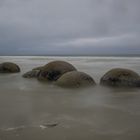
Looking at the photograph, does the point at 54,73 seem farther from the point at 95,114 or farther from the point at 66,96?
the point at 95,114

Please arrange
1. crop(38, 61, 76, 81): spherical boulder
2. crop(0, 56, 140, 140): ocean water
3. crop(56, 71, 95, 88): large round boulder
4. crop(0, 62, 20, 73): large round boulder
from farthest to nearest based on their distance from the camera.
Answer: crop(0, 62, 20, 73): large round boulder → crop(38, 61, 76, 81): spherical boulder → crop(56, 71, 95, 88): large round boulder → crop(0, 56, 140, 140): ocean water

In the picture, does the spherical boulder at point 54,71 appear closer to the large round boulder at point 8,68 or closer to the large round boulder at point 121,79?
the large round boulder at point 121,79

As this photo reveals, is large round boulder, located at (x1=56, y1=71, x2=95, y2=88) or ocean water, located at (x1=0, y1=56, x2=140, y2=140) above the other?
large round boulder, located at (x1=56, y1=71, x2=95, y2=88)

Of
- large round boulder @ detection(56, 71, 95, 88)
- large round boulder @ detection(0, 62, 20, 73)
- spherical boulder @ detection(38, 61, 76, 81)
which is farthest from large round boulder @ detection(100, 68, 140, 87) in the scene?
large round boulder @ detection(0, 62, 20, 73)

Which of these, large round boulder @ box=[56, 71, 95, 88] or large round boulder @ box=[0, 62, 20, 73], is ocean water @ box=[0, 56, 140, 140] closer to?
large round boulder @ box=[56, 71, 95, 88]

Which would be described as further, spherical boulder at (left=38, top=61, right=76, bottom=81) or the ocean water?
spherical boulder at (left=38, top=61, right=76, bottom=81)

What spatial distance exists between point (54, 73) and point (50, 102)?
5.11m

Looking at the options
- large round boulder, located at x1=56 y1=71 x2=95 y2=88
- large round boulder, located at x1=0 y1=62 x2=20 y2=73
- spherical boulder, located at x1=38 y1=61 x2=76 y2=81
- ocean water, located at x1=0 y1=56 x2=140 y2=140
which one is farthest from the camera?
large round boulder, located at x1=0 y1=62 x2=20 y2=73

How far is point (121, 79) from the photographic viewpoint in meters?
9.67

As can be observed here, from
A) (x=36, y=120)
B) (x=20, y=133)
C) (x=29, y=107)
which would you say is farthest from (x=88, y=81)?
(x=20, y=133)

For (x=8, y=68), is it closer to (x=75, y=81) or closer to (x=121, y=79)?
(x=75, y=81)

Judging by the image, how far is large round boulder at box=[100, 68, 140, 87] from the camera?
30.8 feet

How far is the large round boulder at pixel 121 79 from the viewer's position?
9.40 m

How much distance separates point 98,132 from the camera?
13.7ft
